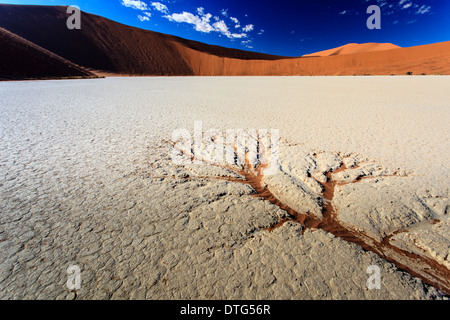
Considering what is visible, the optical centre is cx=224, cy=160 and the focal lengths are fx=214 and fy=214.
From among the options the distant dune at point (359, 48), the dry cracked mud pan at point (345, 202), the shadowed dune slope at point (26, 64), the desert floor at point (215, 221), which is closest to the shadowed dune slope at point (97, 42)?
the shadowed dune slope at point (26, 64)

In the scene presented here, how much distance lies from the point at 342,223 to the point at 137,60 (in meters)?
43.3

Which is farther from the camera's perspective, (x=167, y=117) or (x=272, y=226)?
(x=167, y=117)

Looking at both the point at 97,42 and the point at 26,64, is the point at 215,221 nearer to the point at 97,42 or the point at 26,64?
the point at 26,64

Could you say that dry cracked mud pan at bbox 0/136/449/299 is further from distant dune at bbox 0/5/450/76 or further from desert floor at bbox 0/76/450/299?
distant dune at bbox 0/5/450/76

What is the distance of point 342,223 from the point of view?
1.65 meters

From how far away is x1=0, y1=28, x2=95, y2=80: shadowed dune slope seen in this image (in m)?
16.7

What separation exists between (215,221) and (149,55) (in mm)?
Answer: 45715

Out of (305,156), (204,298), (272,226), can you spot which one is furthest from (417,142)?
(204,298)

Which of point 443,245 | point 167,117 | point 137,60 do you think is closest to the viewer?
point 443,245

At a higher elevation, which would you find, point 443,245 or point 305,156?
point 305,156

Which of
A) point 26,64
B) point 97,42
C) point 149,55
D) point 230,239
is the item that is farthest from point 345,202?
point 149,55

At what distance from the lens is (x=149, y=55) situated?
40219 millimetres
